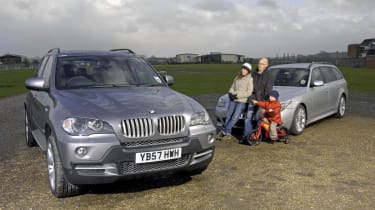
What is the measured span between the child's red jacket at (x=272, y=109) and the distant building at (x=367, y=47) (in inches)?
3004

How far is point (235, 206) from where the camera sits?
4145mm

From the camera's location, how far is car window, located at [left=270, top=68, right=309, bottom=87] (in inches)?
338

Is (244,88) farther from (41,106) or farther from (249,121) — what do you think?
(41,106)

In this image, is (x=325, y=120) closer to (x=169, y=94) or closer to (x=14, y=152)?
(x=169, y=94)

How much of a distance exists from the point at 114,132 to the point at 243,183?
195 cm

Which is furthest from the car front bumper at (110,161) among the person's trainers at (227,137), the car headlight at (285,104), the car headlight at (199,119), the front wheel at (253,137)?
the car headlight at (285,104)

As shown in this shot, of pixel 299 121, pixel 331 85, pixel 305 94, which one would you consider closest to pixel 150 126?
pixel 299 121

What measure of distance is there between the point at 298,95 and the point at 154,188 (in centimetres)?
441

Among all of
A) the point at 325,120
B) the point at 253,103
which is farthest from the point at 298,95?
the point at 325,120

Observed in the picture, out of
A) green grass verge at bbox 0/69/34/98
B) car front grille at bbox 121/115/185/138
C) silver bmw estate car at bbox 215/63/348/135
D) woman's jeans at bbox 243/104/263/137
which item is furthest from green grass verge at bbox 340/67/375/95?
green grass verge at bbox 0/69/34/98

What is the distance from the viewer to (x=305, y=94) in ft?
26.7

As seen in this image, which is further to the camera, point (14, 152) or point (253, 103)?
point (253, 103)

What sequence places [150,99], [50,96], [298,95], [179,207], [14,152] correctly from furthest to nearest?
[298,95]
[14,152]
[50,96]
[150,99]
[179,207]

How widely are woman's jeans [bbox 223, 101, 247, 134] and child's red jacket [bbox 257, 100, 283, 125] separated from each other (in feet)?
1.48
